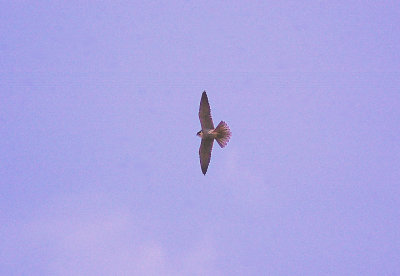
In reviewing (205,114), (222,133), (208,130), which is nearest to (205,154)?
(208,130)

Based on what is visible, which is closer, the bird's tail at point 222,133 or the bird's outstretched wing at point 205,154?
the bird's tail at point 222,133

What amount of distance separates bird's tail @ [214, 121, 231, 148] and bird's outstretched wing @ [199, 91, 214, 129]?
52 cm

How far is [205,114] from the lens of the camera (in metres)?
27.9

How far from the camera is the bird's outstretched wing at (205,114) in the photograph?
91.1ft

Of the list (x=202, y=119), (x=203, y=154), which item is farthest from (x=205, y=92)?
(x=203, y=154)

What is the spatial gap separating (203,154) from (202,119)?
189cm

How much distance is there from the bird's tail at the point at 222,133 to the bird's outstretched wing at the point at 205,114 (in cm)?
52

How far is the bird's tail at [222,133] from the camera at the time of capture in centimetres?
2750

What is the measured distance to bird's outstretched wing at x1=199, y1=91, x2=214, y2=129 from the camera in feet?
91.1

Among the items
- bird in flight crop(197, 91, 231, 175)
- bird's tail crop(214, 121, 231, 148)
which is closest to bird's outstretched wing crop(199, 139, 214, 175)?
bird in flight crop(197, 91, 231, 175)

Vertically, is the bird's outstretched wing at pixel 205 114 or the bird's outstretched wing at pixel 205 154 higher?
the bird's outstretched wing at pixel 205 114

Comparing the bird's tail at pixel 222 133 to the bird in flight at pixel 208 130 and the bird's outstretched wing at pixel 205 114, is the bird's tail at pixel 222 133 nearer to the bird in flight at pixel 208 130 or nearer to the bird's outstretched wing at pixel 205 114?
the bird in flight at pixel 208 130

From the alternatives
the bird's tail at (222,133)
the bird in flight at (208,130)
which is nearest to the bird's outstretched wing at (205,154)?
the bird in flight at (208,130)

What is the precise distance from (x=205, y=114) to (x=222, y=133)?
1.22 metres
